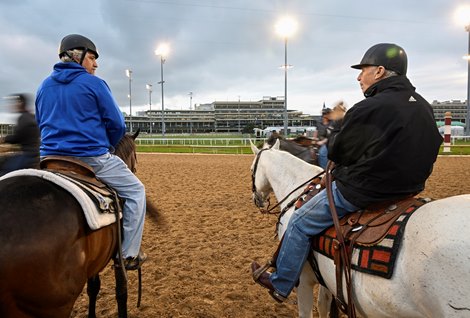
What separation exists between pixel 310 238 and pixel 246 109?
109618mm

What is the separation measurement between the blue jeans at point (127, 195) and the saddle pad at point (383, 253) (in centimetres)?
190

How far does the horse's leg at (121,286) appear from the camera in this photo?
2.93 m

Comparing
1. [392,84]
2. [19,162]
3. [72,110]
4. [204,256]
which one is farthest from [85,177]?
[204,256]

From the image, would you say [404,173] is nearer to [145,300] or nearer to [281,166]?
[281,166]

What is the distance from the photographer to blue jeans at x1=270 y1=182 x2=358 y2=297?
239 centimetres

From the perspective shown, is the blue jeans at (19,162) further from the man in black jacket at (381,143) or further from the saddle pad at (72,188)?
the man in black jacket at (381,143)

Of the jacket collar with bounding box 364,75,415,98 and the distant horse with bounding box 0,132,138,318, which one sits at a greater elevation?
the jacket collar with bounding box 364,75,415,98

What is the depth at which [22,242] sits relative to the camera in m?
1.73

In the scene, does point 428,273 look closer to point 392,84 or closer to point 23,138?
point 392,84

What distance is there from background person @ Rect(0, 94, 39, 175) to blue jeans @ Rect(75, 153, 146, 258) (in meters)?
2.25

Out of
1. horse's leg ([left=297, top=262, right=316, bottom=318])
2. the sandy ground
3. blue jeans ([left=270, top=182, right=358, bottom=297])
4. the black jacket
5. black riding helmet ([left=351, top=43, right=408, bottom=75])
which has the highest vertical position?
black riding helmet ([left=351, top=43, right=408, bottom=75])

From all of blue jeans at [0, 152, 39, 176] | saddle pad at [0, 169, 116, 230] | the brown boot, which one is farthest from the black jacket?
blue jeans at [0, 152, 39, 176]

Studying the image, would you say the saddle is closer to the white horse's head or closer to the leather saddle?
the leather saddle

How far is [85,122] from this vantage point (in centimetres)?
262
